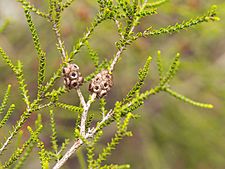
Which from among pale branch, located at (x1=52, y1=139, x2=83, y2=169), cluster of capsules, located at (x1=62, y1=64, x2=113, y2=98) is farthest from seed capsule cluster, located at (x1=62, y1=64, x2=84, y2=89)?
pale branch, located at (x1=52, y1=139, x2=83, y2=169)

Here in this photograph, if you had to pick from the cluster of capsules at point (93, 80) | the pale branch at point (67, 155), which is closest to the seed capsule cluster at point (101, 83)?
the cluster of capsules at point (93, 80)

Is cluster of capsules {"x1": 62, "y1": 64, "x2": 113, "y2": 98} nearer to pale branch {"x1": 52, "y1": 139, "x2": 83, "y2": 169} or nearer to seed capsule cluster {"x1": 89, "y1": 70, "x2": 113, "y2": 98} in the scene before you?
seed capsule cluster {"x1": 89, "y1": 70, "x2": 113, "y2": 98}

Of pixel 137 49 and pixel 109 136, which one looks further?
pixel 109 136

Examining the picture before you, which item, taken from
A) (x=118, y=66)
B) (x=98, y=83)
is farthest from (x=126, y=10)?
(x=118, y=66)

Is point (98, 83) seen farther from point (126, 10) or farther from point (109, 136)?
point (109, 136)

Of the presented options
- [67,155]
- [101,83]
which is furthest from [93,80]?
[67,155]

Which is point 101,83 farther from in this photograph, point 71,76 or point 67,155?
point 67,155
